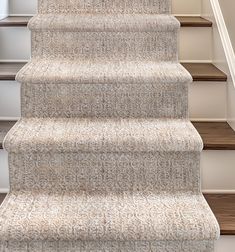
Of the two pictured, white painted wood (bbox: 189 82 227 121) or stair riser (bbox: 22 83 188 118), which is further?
white painted wood (bbox: 189 82 227 121)

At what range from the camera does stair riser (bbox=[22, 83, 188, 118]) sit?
210 cm

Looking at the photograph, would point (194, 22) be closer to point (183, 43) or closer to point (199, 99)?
point (183, 43)

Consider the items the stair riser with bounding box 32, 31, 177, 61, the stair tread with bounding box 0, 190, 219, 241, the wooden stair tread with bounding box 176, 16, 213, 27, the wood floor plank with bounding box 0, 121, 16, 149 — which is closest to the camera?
the stair tread with bounding box 0, 190, 219, 241

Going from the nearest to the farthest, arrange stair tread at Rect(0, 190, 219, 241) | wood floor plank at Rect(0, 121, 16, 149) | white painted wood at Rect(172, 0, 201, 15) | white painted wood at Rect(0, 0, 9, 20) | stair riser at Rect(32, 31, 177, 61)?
stair tread at Rect(0, 190, 219, 241)
wood floor plank at Rect(0, 121, 16, 149)
stair riser at Rect(32, 31, 177, 61)
white painted wood at Rect(0, 0, 9, 20)
white painted wood at Rect(172, 0, 201, 15)

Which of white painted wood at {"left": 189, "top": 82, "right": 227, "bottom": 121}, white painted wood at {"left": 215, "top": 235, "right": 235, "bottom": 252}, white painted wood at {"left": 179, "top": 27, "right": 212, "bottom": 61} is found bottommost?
white painted wood at {"left": 215, "top": 235, "right": 235, "bottom": 252}

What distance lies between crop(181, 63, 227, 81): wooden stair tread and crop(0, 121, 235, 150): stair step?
19cm

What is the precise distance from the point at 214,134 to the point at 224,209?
1.15ft

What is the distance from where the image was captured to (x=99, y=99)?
2.11 meters

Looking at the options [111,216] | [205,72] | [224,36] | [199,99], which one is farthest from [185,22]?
[111,216]

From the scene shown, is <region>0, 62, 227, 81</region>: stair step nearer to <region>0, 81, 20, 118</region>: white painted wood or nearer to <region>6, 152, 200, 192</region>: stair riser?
<region>0, 81, 20, 118</region>: white painted wood

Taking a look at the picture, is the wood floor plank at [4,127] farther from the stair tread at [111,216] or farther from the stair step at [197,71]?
the stair tread at [111,216]

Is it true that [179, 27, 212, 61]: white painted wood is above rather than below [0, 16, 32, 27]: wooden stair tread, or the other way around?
below

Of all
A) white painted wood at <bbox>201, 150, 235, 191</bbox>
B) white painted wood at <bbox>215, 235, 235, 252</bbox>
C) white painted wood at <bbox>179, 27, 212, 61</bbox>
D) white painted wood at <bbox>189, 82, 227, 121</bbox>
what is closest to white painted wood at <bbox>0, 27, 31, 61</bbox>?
white painted wood at <bbox>179, 27, 212, 61</bbox>

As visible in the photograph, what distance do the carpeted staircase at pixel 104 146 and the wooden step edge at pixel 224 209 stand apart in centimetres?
6
